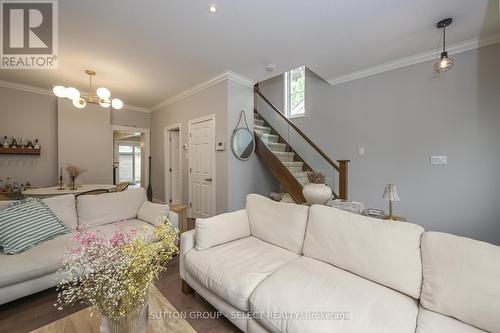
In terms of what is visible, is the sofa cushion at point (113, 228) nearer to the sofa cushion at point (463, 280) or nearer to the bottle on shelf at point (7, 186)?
the sofa cushion at point (463, 280)

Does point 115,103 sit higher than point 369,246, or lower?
higher

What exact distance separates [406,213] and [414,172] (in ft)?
2.15

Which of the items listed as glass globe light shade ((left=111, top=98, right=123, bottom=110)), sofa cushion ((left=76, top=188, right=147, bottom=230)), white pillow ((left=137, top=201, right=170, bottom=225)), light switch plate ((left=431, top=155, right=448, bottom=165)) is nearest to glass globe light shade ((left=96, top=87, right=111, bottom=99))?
glass globe light shade ((left=111, top=98, right=123, bottom=110))

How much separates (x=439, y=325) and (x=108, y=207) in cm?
313

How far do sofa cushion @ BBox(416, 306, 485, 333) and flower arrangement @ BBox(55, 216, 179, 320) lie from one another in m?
1.35

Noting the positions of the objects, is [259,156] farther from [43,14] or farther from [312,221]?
[43,14]

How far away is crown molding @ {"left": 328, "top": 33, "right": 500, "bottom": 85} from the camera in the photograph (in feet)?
8.50

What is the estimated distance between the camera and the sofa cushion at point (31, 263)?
1.59m

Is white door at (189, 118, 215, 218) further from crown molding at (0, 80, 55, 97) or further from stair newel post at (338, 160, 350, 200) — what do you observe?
crown molding at (0, 80, 55, 97)

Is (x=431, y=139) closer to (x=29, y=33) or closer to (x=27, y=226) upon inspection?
(x=27, y=226)

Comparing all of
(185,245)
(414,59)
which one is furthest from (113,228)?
(414,59)

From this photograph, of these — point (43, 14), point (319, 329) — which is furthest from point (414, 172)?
point (43, 14)

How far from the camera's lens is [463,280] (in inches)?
42.9

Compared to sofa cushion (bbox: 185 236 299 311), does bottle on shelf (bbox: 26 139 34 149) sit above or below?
above
